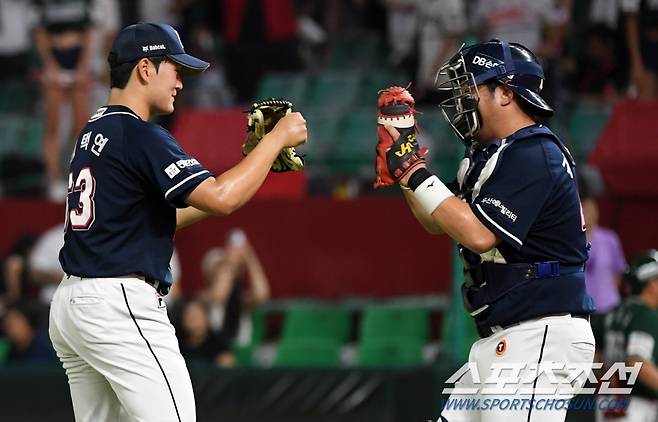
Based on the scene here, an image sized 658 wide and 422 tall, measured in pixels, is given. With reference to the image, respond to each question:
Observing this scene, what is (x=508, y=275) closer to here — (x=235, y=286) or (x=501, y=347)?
(x=501, y=347)

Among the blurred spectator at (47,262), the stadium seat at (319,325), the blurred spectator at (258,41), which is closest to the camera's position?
the stadium seat at (319,325)

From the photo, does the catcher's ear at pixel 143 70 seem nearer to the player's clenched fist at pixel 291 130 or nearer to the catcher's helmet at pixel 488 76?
the player's clenched fist at pixel 291 130

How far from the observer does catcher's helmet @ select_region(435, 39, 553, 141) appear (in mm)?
5000

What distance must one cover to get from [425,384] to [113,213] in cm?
393

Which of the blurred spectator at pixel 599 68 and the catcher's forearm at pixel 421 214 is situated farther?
the blurred spectator at pixel 599 68

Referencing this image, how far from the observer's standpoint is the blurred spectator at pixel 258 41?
12852mm

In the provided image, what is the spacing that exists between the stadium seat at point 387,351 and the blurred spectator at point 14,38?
526 cm

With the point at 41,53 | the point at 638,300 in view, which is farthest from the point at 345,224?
the point at 41,53

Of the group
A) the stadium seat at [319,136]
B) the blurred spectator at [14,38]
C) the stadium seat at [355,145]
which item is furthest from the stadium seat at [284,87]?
the blurred spectator at [14,38]

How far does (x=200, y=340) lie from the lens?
380 inches

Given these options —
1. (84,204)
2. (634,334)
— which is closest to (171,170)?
(84,204)

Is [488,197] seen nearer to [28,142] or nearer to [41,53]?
[41,53]

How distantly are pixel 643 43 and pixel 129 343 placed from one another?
7249 mm

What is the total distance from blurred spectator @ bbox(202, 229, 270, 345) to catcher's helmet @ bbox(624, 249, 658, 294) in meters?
3.43
